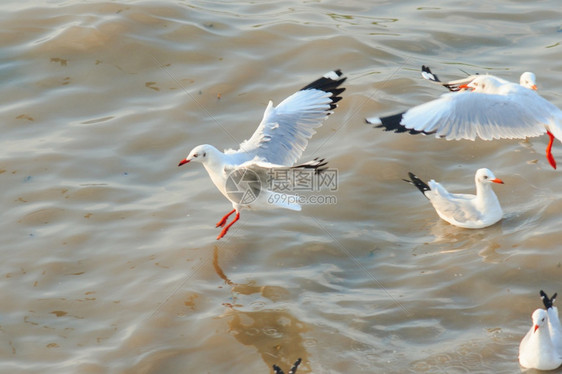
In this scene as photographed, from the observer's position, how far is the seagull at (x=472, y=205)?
6.36 m

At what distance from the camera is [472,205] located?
6.40 metres

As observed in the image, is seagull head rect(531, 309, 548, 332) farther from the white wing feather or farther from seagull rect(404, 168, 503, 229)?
the white wing feather

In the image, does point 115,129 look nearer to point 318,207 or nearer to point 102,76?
point 102,76

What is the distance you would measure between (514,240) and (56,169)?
4443 millimetres

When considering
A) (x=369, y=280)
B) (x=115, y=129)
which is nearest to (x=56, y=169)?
(x=115, y=129)

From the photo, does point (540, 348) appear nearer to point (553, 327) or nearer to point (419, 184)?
point (553, 327)

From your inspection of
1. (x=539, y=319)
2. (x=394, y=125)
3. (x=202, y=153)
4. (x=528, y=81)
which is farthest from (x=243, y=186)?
(x=528, y=81)

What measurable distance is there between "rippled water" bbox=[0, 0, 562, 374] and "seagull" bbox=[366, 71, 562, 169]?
0.70m

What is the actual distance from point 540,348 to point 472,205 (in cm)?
191

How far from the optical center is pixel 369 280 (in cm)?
596

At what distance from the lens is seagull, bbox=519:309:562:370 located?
4684mm

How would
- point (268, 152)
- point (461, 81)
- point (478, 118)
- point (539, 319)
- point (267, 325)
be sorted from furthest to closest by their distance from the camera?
1. point (461, 81)
2. point (268, 152)
3. point (478, 118)
4. point (267, 325)
5. point (539, 319)

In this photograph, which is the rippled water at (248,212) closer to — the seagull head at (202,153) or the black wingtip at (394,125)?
the seagull head at (202,153)

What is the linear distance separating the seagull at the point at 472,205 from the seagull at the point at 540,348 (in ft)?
5.65
